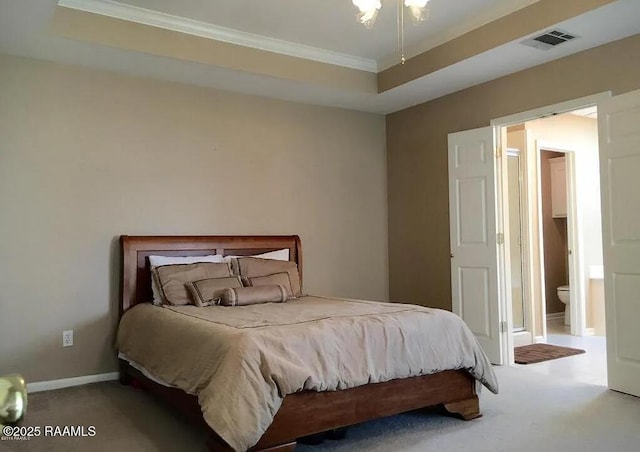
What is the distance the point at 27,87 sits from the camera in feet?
13.0

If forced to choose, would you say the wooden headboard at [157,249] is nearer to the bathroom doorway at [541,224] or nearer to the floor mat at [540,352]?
the floor mat at [540,352]

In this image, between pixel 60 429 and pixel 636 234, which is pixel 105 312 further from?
pixel 636 234

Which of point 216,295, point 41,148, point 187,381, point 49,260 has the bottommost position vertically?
point 187,381

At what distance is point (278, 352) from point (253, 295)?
1413 millimetres

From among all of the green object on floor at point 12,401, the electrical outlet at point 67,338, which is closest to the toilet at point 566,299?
the electrical outlet at point 67,338

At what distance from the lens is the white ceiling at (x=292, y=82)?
131 inches

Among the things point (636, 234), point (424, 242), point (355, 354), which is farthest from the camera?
point (424, 242)

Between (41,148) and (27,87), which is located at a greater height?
(27,87)

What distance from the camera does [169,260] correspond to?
422cm

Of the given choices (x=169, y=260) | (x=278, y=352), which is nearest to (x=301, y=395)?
(x=278, y=352)

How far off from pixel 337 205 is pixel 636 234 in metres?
2.76

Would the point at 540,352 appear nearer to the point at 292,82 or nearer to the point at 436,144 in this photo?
the point at 436,144

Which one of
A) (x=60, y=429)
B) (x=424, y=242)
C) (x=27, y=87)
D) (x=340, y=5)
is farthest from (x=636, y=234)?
(x=27, y=87)

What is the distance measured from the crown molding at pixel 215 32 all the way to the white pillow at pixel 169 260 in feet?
5.78
